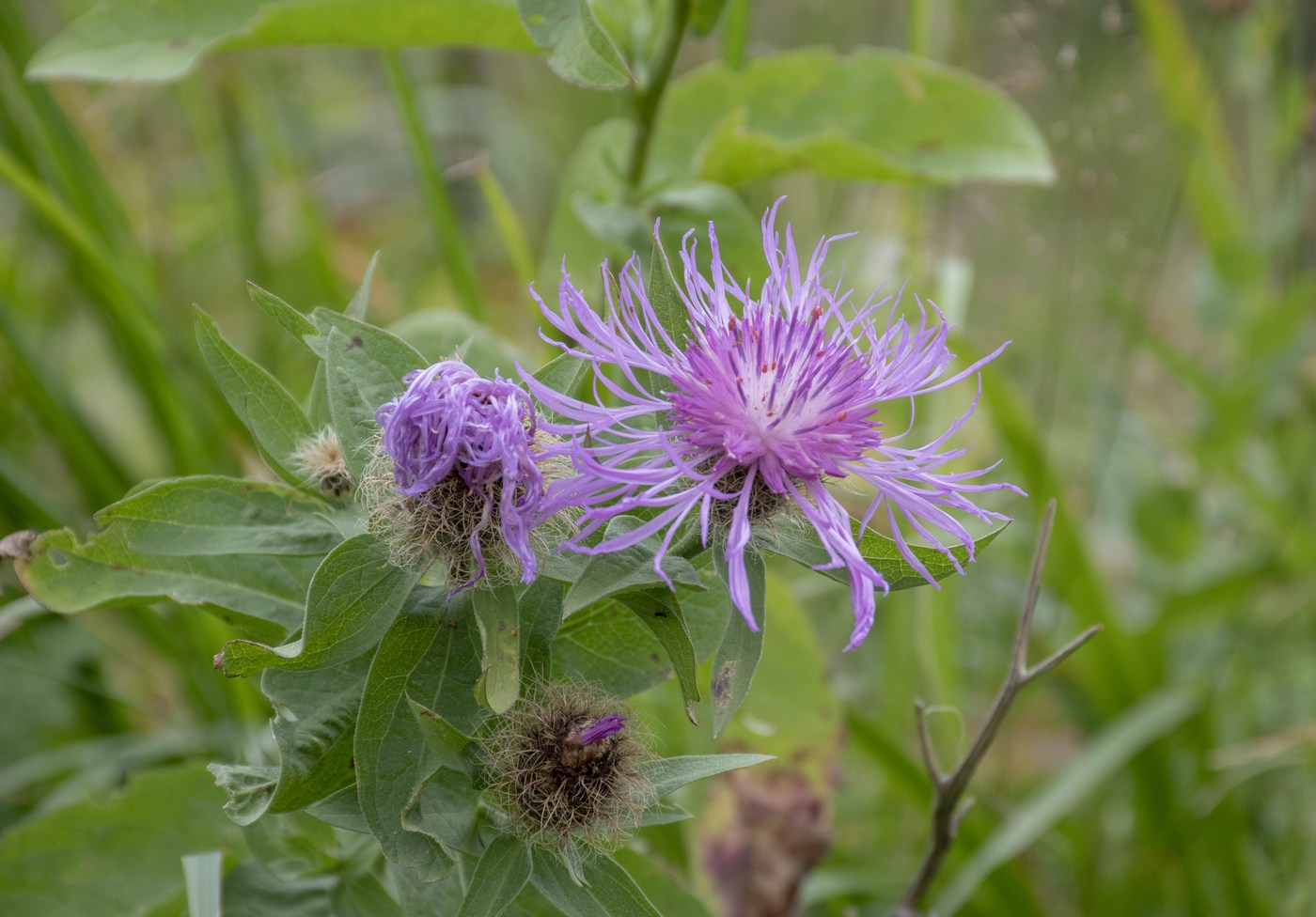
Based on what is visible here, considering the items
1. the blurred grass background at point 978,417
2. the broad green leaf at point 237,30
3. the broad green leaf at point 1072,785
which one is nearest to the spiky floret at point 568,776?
the blurred grass background at point 978,417

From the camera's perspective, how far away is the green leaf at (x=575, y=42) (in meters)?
0.83

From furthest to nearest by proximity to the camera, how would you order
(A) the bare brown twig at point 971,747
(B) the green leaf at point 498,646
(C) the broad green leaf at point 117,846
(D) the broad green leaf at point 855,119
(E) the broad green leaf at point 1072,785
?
(E) the broad green leaf at point 1072,785 < (D) the broad green leaf at point 855,119 < (C) the broad green leaf at point 117,846 < (A) the bare brown twig at point 971,747 < (B) the green leaf at point 498,646

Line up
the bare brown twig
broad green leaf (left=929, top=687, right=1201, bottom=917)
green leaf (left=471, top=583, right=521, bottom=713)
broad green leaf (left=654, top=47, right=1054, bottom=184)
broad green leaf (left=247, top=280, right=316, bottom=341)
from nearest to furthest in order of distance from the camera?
1. green leaf (left=471, top=583, right=521, bottom=713)
2. broad green leaf (left=247, top=280, right=316, bottom=341)
3. the bare brown twig
4. broad green leaf (left=654, top=47, right=1054, bottom=184)
5. broad green leaf (left=929, top=687, right=1201, bottom=917)

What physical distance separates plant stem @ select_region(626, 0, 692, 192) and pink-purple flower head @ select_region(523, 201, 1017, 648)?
0.48 m

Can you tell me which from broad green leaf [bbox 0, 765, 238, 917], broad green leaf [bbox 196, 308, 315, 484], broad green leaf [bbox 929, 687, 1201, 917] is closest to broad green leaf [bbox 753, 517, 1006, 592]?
broad green leaf [bbox 196, 308, 315, 484]

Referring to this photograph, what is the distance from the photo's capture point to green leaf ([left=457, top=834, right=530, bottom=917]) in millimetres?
719

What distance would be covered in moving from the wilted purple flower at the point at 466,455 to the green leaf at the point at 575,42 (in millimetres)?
250

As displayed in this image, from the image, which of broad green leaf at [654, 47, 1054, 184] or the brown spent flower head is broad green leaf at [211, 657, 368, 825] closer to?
the brown spent flower head

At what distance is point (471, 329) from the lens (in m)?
1.27

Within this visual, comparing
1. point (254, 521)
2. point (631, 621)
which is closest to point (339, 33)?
point (254, 521)

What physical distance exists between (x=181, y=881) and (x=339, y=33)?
85cm

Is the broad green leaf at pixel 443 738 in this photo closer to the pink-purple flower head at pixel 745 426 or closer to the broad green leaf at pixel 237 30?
the pink-purple flower head at pixel 745 426

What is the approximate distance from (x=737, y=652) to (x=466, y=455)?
21 cm

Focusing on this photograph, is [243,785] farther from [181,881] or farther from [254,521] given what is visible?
[181,881]
